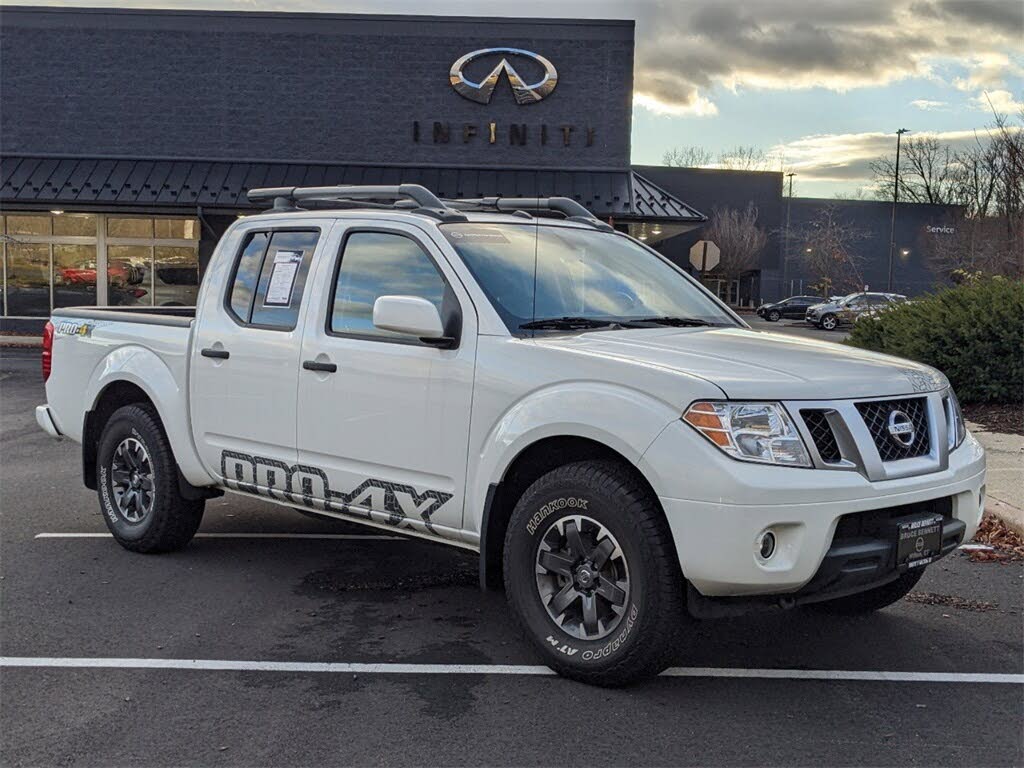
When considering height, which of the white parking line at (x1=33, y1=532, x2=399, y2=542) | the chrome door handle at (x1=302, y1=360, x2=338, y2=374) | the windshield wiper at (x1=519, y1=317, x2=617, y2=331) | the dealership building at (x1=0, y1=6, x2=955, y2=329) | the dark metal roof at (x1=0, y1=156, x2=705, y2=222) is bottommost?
the white parking line at (x1=33, y1=532, x2=399, y2=542)

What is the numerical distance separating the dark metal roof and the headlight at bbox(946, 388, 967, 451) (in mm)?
19232

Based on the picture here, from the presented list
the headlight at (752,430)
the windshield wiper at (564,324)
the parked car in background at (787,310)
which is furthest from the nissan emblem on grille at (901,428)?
the parked car in background at (787,310)

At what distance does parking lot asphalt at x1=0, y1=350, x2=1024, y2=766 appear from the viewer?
3746 millimetres

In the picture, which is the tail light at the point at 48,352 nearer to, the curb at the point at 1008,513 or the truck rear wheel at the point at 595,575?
the truck rear wheel at the point at 595,575

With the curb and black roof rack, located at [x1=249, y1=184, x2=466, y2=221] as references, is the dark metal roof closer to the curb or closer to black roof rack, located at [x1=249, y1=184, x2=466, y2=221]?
the curb

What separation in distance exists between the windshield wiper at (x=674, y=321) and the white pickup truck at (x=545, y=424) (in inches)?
1.0

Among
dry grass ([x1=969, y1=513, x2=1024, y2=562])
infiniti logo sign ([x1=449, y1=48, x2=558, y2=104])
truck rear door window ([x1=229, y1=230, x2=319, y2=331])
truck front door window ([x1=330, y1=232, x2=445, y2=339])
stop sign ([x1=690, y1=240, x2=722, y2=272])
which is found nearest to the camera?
truck front door window ([x1=330, y1=232, x2=445, y2=339])

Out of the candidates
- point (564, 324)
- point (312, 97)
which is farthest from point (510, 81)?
point (564, 324)

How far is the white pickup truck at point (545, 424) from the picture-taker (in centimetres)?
395

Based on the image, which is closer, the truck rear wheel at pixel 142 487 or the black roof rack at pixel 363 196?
the black roof rack at pixel 363 196

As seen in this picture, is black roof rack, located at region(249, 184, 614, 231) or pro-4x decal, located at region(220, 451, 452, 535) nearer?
pro-4x decal, located at region(220, 451, 452, 535)

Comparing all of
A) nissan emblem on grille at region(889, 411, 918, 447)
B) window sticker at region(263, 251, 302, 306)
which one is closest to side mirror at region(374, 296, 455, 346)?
window sticker at region(263, 251, 302, 306)

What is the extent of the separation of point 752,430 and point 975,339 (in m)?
9.44

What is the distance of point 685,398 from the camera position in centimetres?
398
